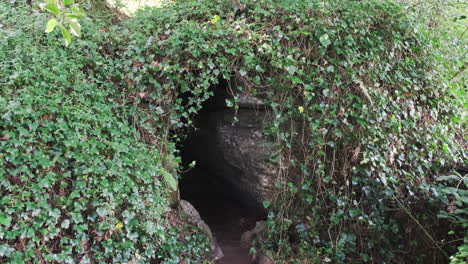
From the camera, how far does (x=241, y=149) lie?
546 cm

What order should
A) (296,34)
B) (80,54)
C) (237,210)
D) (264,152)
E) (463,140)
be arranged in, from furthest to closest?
A: (237,210) < (463,140) < (264,152) < (296,34) < (80,54)

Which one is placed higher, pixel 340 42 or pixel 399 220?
pixel 340 42

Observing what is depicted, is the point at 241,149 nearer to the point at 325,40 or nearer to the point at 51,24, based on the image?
the point at 325,40

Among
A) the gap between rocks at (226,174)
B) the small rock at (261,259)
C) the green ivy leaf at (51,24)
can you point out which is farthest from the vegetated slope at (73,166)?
the green ivy leaf at (51,24)

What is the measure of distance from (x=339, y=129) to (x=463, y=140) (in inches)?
104

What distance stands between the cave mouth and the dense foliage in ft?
4.86

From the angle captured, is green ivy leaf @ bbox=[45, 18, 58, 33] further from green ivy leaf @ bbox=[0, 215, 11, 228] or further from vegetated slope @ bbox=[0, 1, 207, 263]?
green ivy leaf @ bbox=[0, 215, 11, 228]

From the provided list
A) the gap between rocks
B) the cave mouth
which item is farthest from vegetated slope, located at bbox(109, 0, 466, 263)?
the cave mouth

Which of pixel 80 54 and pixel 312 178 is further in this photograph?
pixel 312 178

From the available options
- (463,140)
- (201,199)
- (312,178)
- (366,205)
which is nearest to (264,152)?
(312,178)

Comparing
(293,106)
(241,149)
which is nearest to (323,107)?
(293,106)

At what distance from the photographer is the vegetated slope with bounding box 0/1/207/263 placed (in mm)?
2955

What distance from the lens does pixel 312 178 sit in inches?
175

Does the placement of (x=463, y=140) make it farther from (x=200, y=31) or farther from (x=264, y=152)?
(x=200, y=31)
